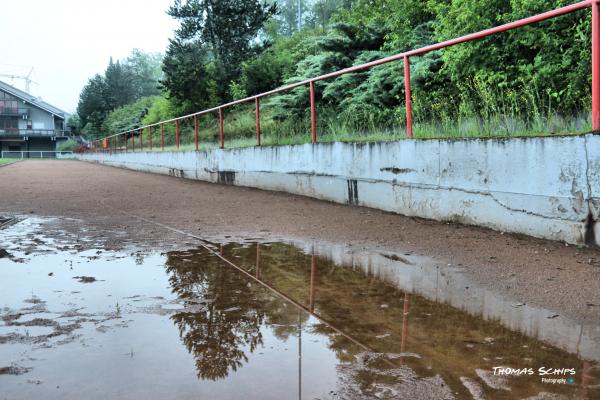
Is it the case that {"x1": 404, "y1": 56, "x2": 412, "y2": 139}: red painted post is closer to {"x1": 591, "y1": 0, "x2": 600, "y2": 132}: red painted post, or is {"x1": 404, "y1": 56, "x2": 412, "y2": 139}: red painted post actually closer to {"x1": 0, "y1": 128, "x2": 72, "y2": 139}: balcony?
{"x1": 591, "y1": 0, "x2": 600, "y2": 132}: red painted post

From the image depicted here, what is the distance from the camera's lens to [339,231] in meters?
6.67

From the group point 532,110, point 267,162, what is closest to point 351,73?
point 267,162

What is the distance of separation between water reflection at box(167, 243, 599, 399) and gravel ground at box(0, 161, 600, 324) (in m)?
0.80

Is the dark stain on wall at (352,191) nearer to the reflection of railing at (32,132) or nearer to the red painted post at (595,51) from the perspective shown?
the red painted post at (595,51)

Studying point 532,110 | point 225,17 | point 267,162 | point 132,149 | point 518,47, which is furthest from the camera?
point 225,17

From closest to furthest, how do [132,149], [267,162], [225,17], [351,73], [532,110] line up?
[532,110]
[351,73]
[267,162]
[132,149]
[225,17]

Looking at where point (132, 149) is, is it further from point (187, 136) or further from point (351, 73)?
point (351, 73)

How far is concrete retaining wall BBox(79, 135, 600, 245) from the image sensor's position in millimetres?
5094

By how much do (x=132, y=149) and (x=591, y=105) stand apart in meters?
28.1

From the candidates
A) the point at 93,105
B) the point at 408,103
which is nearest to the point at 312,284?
the point at 408,103

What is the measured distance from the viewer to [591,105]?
5270 millimetres

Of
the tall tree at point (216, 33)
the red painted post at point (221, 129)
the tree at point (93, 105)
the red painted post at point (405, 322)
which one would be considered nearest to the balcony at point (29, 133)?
the tree at point (93, 105)

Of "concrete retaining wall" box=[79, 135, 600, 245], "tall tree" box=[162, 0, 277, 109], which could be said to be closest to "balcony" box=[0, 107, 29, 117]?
"tall tree" box=[162, 0, 277, 109]

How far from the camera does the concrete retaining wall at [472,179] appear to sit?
201 inches
